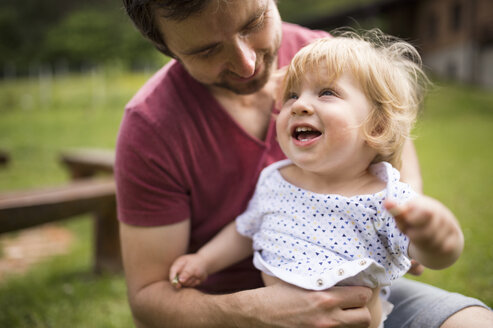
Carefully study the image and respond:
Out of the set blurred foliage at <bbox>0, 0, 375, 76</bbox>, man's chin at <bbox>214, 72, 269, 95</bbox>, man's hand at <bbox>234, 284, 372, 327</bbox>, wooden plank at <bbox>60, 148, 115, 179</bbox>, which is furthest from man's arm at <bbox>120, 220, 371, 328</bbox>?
blurred foliage at <bbox>0, 0, 375, 76</bbox>

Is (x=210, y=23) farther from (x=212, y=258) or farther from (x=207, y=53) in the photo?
(x=212, y=258)

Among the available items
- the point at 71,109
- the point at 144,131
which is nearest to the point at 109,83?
the point at 71,109

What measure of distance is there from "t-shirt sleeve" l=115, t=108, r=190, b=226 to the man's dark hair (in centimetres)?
30

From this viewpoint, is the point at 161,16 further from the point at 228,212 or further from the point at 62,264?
the point at 62,264

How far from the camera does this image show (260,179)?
5.14 feet

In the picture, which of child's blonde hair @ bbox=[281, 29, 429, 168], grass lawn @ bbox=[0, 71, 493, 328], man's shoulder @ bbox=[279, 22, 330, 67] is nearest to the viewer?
child's blonde hair @ bbox=[281, 29, 429, 168]

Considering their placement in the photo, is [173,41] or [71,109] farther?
[71,109]

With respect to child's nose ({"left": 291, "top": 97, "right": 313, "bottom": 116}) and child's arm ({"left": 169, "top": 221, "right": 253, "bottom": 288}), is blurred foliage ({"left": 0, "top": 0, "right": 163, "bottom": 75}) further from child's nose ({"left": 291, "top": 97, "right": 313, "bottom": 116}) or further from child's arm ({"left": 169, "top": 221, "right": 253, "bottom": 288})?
child's nose ({"left": 291, "top": 97, "right": 313, "bottom": 116})

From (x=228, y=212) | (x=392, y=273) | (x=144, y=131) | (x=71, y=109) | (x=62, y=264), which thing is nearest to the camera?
(x=392, y=273)

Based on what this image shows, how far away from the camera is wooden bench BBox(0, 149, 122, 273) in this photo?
2.41m

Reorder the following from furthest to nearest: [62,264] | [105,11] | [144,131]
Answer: [105,11]
[62,264]
[144,131]

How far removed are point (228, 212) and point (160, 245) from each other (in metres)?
0.29

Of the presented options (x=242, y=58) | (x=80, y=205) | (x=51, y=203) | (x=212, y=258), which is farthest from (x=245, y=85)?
(x=80, y=205)

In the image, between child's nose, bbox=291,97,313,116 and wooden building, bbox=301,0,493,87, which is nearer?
child's nose, bbox=291,97,313,116
